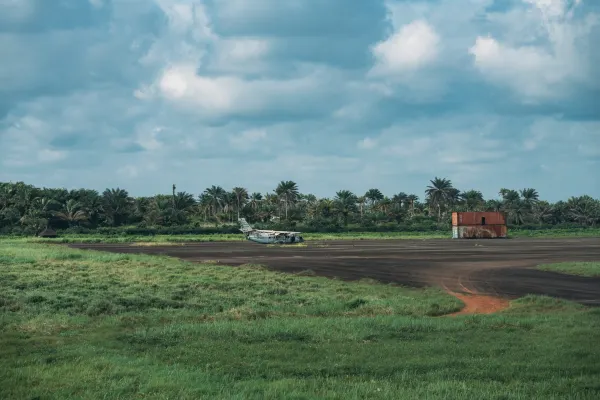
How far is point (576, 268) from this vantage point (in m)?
45.0

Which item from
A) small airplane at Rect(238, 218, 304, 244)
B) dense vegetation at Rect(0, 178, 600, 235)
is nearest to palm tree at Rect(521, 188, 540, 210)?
dense vegetation at Rect(0, 178, 600, 235)

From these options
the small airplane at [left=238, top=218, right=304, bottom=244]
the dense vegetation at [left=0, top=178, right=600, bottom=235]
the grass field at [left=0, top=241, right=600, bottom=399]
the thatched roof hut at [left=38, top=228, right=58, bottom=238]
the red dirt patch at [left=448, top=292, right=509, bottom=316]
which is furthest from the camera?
the dense vegetation at [left=0, top=178, right=600, bottom=235]

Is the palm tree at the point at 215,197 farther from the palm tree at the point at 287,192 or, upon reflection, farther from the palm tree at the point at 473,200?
the palm tree at the point at 473,200

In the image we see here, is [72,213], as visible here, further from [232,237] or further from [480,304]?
[480,304]

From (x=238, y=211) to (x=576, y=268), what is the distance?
420 feet

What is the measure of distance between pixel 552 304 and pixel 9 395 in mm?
22244

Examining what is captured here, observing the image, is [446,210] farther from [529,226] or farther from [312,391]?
[312,391]

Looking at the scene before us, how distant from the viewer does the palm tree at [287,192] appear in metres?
185

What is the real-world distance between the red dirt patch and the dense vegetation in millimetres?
109721

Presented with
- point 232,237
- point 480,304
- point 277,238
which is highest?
point 277,238

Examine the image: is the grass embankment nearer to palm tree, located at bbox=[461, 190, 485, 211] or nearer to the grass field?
palm tree, located at bbox=[461, 190, 485, 211]

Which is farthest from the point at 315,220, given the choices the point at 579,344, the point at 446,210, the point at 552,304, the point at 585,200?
the point at 579,344

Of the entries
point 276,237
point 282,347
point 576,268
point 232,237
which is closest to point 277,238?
point 276,237

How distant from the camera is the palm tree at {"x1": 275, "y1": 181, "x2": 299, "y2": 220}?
7294 inches
